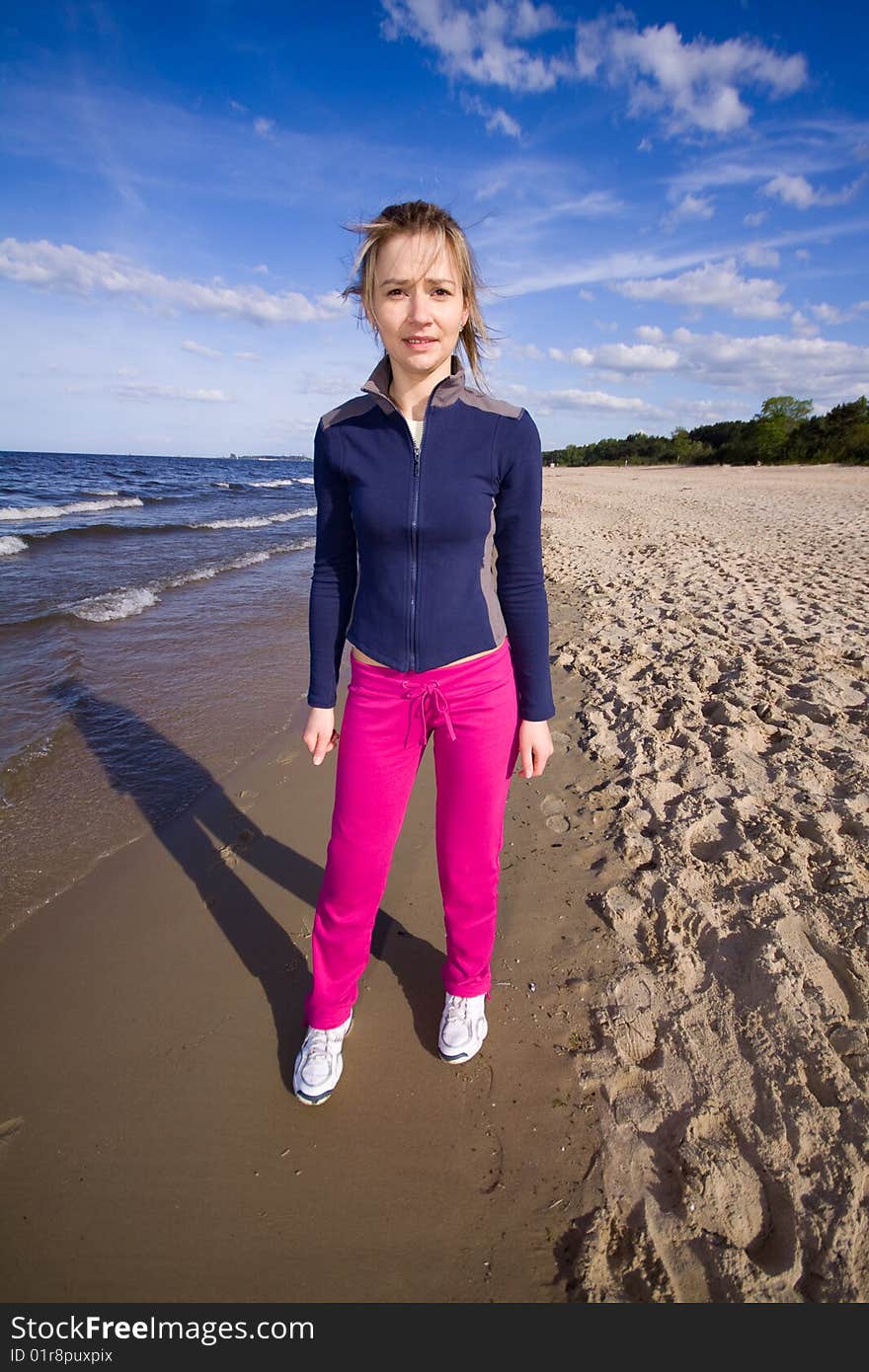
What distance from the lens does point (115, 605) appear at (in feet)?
25.7

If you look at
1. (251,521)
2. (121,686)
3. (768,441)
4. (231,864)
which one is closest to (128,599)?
(121,686)

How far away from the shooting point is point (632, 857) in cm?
291

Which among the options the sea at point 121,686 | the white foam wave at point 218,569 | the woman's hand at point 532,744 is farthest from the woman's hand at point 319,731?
the white foam wave at point 218,569

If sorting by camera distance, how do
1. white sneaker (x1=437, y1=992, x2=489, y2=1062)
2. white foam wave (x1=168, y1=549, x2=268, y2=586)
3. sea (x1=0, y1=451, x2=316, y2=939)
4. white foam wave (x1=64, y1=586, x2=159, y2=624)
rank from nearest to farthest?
white sneaker (x1=437, y1=992, x2=489, y2=1062)
sea (x1=0, y1=451, x2=316, y2=939)
white foam wave (x1=64, y1=586, x2=159, y2=624)
white foam wave (x1=168, y1=549, x2=268, y2=586)

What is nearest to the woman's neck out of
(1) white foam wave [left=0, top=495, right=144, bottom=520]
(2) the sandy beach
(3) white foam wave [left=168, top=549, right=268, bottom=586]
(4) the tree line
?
(2) the sandy beach

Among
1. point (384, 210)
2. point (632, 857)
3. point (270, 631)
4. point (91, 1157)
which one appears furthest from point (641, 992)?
point (270, 631)

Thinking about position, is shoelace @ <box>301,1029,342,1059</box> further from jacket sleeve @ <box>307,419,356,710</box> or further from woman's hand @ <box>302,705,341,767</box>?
jacket sleeve @ <box>307,419,356,710</box>

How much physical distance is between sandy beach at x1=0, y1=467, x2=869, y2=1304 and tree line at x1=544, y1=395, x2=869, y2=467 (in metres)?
45.7

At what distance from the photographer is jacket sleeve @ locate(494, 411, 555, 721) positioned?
1584mm

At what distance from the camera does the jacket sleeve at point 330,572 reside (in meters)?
1.67

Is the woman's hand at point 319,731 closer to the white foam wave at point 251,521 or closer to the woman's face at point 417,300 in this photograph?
the woman's face at point 417,300

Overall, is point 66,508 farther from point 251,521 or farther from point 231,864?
point 231,864

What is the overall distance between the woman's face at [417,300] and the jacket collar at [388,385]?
56mm

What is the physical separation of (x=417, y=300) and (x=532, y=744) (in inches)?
49.7
